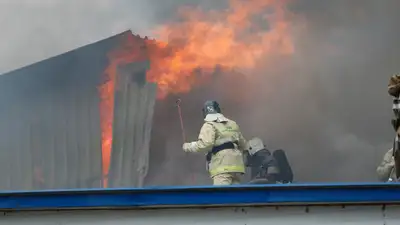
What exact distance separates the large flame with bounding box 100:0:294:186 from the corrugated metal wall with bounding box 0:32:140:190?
0.58 m

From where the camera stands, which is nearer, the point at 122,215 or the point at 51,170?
the point at 122,215

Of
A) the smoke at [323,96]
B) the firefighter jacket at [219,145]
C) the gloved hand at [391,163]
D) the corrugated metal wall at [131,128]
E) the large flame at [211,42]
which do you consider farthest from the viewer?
the large flame at [211,42]

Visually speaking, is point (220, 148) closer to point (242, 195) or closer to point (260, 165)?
point (260, 165)

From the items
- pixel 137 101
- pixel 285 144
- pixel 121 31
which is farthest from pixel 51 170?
pixel 285 144

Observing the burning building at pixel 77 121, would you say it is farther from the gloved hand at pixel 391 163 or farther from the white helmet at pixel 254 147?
the gloved hand at pixel 391 163

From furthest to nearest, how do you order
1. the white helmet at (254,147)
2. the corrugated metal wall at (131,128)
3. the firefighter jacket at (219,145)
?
the corrugated metal wall at (131,128)
the white helmet at (254,147)
the firefighter jacket at (219,145)

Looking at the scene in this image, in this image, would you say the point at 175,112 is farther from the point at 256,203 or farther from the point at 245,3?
the point at 256,203

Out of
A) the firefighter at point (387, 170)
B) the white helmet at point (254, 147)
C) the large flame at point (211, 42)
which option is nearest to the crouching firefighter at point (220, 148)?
the white helmet at point (254, 147)

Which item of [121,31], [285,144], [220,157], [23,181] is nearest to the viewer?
[220,157]

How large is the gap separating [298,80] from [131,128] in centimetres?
222

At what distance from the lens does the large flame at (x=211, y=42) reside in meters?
8.60

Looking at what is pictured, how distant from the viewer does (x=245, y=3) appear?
28.8 feet

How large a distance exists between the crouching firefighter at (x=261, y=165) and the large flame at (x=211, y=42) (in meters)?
2.78

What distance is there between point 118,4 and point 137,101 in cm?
144
